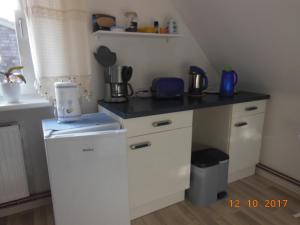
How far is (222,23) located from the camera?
5.91ft

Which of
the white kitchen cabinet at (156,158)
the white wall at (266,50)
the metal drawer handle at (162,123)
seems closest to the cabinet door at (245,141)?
the white wall at (266,50)

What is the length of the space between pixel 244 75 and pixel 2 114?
83.9 inches

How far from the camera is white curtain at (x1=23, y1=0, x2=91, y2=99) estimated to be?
141 centimetres

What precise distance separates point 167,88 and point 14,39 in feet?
3.92

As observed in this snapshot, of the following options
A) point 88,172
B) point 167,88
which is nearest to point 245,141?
point 167,88

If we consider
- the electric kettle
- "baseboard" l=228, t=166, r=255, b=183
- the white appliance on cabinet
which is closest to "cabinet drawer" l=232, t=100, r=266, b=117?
the electric kettle

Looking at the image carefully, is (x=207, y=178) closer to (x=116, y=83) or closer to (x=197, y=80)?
(x=197, y=80)

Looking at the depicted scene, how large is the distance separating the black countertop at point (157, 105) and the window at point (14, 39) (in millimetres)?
627

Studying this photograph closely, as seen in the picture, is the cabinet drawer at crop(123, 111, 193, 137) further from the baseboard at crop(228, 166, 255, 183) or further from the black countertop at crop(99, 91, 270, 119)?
the baseboard at crop(228, 166, 255, 183)

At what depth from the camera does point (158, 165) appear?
1.54 meters

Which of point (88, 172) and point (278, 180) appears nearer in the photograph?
point (88, 172)

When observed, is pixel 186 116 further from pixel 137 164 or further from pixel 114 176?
pixel 114 176

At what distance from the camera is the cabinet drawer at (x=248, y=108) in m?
1.83
